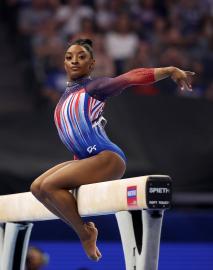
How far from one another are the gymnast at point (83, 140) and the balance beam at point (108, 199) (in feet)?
0.32

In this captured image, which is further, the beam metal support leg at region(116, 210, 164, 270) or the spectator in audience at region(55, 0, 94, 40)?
the spectator in audience at region(55, 0, 94, 40)

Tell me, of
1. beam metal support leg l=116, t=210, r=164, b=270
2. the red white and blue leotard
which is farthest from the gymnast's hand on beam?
beam metal support leg l=116, t=210, r=164, b=270

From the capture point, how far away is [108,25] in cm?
1055

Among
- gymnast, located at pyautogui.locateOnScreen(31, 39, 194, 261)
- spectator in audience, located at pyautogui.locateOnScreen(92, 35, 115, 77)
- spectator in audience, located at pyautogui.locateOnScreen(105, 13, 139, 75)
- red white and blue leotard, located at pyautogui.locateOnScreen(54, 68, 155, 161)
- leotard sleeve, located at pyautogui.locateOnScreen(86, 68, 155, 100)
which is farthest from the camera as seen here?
spectator in audience, located at pyautogui.locateOnScreen(105, 13, 139, 75)

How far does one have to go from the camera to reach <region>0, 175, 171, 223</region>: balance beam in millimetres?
3764

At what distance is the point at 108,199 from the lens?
13.8 feet

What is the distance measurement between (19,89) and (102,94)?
521cm

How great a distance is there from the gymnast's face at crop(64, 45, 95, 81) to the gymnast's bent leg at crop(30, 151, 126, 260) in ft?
1.80

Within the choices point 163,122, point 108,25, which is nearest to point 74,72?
point 163,122

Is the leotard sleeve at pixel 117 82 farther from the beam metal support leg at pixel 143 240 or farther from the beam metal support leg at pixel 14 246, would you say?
the beam metal support leg at pixel 14 246

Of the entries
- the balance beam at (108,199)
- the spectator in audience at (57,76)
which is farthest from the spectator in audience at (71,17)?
the balance beam at (108,199)

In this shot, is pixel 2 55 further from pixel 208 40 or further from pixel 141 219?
pixel 141 219

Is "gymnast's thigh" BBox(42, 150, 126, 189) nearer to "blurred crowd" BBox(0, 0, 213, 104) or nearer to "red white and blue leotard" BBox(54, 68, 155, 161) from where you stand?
"red white and blue leotard" BBox(54, 68, 155, 161)

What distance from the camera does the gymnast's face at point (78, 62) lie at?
4.83 m
